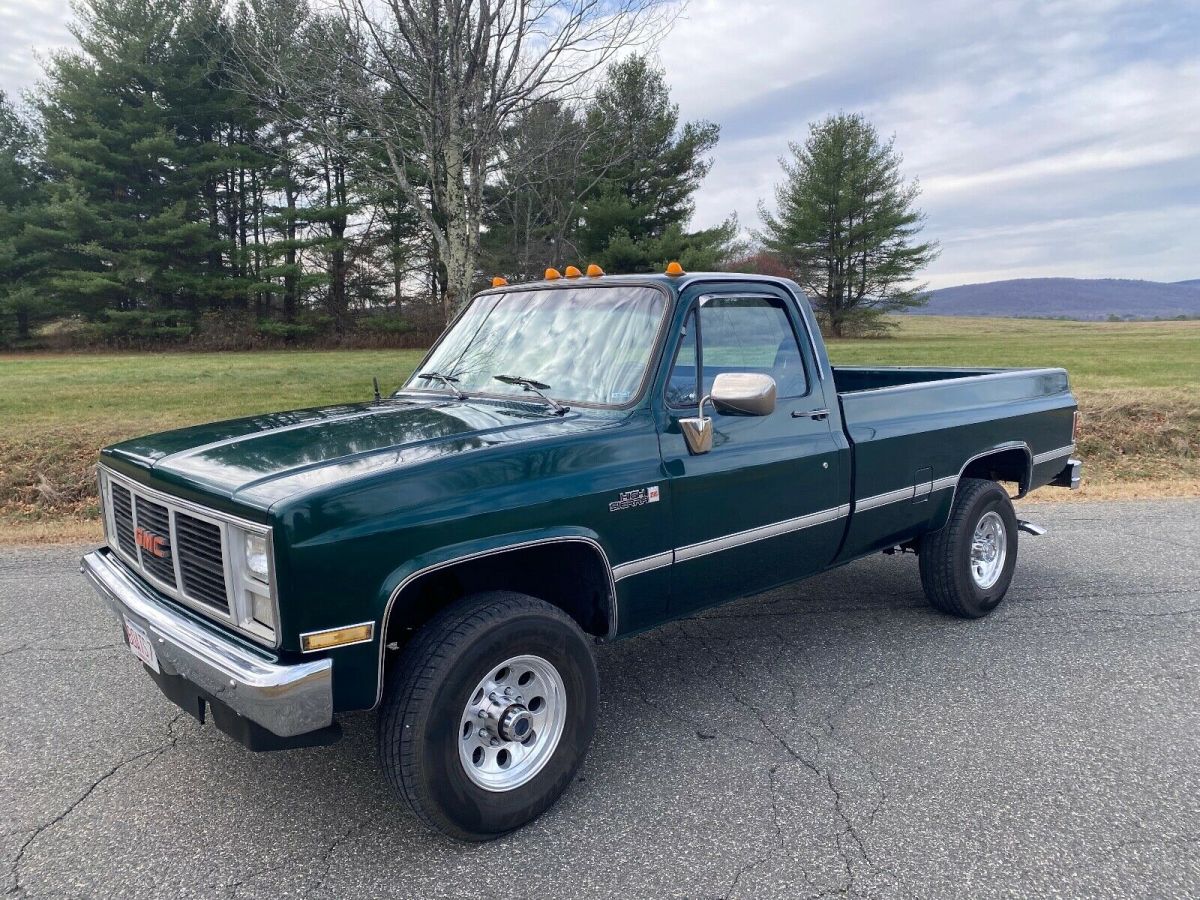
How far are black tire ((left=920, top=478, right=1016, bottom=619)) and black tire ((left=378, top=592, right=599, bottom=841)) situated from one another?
8.60 feet

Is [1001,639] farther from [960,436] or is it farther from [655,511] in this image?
[655,511]

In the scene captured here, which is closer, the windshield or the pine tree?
the windshield

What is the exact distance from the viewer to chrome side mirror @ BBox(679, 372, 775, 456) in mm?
3314

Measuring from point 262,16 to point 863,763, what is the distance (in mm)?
14289

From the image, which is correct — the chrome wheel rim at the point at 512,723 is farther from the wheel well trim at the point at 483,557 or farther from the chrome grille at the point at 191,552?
the chrome grille at the point at 191,552

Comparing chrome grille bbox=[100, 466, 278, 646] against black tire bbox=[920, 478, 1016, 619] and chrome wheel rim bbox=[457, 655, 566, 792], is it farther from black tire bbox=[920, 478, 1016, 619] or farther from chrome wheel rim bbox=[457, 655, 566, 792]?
black tire bbox=[920, 478, 1016, 619]

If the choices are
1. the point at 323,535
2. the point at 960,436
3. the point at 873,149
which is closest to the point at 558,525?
the point at 323,535

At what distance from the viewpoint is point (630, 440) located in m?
3.26

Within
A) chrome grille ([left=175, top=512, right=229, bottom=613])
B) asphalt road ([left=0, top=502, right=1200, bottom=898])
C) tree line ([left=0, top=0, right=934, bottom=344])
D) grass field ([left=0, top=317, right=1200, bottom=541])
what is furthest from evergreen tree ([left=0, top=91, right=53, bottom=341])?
chrome grille ([left=175, top=512, right=229, bottom=613])

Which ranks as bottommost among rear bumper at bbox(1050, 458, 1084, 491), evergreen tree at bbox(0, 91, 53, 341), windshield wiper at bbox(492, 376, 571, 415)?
rear bumper at bbox(1050, 458, 1084, 491)

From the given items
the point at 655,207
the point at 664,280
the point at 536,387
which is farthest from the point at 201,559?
the point at 655,207

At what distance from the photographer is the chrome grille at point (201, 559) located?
2.74 meters

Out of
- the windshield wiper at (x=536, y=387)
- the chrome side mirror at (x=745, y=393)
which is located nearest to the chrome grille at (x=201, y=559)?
the windshield wiper at (x=536, y=387)

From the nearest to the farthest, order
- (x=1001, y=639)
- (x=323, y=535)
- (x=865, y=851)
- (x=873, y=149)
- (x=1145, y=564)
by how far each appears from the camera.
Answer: (x=323, y=535) → (x=865, y=851) → (x=1001, y=639) → (x=1145, y=564) → (x=873, y=149)
